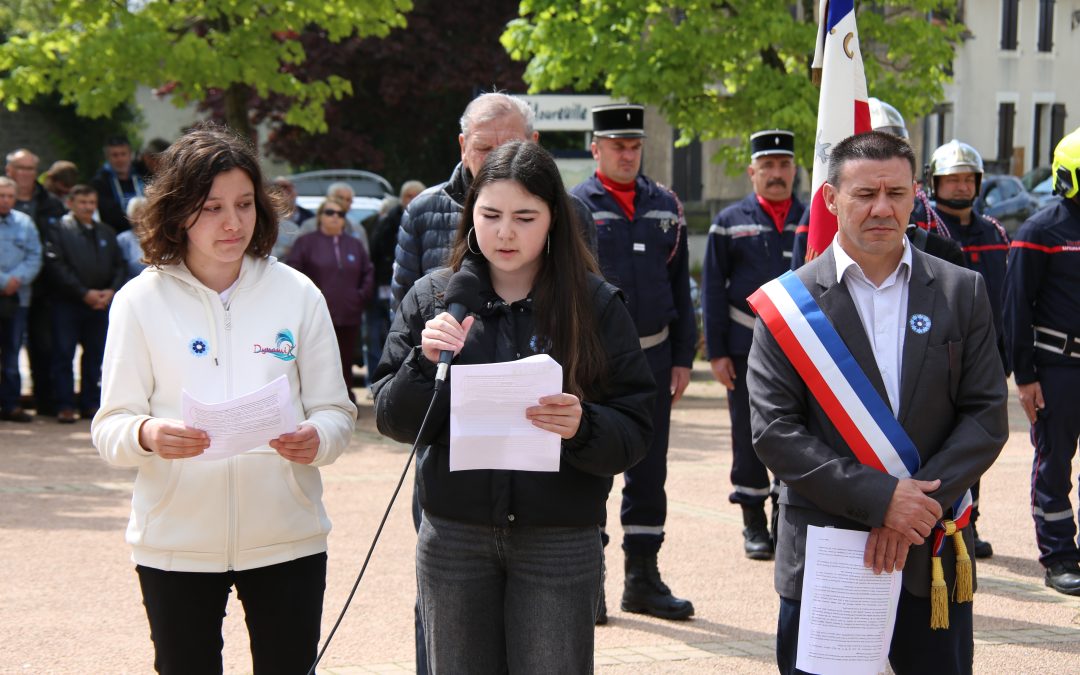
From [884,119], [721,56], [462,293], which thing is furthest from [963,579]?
[721,56]

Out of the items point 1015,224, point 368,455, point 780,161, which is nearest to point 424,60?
point 1015,224

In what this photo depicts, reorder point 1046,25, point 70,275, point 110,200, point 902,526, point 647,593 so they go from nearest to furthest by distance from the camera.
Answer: point 902,526 < point 647,593 < point 70,275 < point 110,200 < point 1046,25

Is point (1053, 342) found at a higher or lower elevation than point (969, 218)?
lower

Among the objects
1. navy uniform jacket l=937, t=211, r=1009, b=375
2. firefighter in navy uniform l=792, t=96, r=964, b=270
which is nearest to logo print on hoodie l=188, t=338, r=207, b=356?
firefighter in navy uniform l=792, t=96, r=964, b=270

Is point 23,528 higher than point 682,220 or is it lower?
lower

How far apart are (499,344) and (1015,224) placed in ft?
88.4

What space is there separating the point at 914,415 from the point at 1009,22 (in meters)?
40.1

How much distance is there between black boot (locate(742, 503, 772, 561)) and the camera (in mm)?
7957

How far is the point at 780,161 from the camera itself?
→ 8250 mm

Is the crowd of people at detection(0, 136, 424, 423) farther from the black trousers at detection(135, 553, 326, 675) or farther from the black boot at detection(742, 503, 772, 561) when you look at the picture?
the black trousers at detection(135, 553, 326, 675)

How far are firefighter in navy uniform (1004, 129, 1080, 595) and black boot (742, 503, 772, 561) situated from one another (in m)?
1.49

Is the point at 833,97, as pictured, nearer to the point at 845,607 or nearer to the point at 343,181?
the point at 845,607

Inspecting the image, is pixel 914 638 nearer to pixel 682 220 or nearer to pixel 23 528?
pixel 682 220

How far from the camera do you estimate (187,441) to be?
378 centimetres
